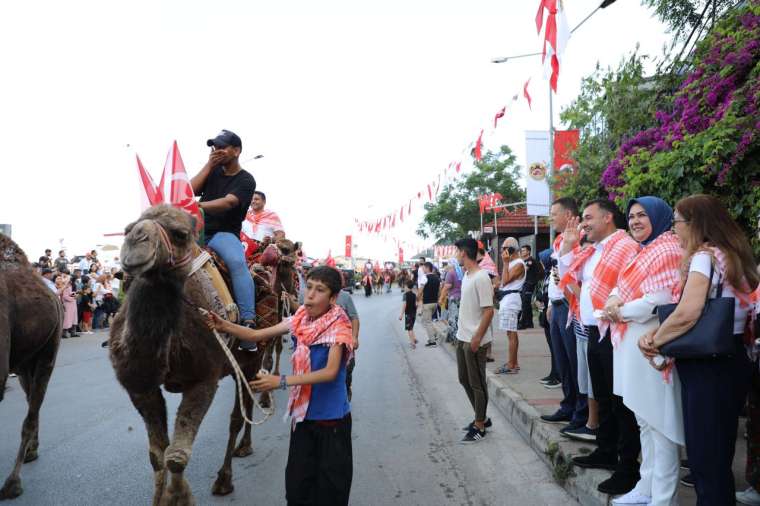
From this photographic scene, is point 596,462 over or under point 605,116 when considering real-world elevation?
under

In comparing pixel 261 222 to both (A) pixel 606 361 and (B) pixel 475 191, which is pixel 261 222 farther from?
(B) pixel 475 191

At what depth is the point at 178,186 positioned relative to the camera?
14.0 feet

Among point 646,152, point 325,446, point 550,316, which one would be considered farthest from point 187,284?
point 646,152

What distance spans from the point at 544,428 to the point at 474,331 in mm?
1206

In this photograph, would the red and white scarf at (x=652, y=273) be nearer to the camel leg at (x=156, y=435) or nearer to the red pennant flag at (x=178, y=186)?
the red pennant flag at (x=178, y=186)

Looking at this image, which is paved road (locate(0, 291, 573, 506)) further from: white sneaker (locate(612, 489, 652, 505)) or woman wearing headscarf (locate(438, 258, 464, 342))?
woman wearing headscarf (locate(438, 258, 464, 342))

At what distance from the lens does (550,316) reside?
697cm

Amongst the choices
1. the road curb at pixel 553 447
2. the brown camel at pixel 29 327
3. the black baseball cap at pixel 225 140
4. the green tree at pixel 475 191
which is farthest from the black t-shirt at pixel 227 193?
the green tree at pixel 475 191

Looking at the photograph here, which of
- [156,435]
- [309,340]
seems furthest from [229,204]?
[156,435]

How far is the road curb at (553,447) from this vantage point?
441cm

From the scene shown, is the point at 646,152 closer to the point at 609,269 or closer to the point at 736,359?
the point at 609,269

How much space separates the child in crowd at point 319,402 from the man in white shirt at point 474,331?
9.21ft

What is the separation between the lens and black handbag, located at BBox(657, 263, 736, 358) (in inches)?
125

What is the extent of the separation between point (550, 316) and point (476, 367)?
1.51 m
